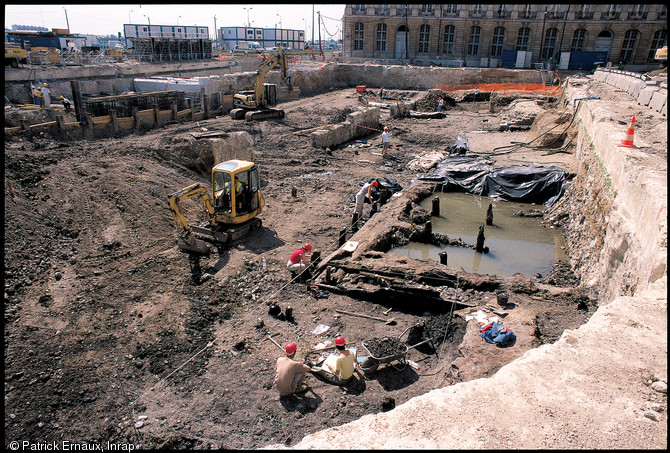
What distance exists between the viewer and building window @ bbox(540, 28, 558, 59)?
47500 millimetres

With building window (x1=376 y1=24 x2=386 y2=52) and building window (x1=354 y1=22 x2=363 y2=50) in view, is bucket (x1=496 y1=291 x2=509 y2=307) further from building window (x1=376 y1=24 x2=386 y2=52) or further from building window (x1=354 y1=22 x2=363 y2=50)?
building window (x1=354 y1=22 x2=363 y2=50)

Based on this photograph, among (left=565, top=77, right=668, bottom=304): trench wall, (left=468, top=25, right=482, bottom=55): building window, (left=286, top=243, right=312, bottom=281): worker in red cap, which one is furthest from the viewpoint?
(left=468, top=25, right=482, bottom=55): building window

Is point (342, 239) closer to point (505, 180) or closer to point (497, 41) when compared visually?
point (505, 180)

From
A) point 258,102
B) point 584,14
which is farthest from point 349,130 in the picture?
point 584,14

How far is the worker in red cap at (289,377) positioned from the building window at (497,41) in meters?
51.1

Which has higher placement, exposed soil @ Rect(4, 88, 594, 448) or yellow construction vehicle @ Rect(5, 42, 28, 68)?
yellow construction vehicle @ Rect(5, 42, 28, 68)

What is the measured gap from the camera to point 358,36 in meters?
53.0

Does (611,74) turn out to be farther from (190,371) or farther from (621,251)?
(190,371)

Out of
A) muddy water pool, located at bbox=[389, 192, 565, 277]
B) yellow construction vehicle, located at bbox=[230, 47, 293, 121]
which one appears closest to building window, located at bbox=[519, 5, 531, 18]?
yellow construction vehicle, located at bbox=[230, 47, 293, 121]

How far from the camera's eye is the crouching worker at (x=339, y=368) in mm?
7152

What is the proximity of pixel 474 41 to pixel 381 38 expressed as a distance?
1050 centimetres

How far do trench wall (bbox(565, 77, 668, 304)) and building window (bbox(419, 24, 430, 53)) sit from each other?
39967 mm

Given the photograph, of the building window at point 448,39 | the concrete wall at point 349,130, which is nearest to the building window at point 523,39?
the building window at point 448,39

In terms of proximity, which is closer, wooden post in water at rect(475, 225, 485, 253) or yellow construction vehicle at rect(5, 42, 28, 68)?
wooden post in water at rect(475, 225, 485, 253)
